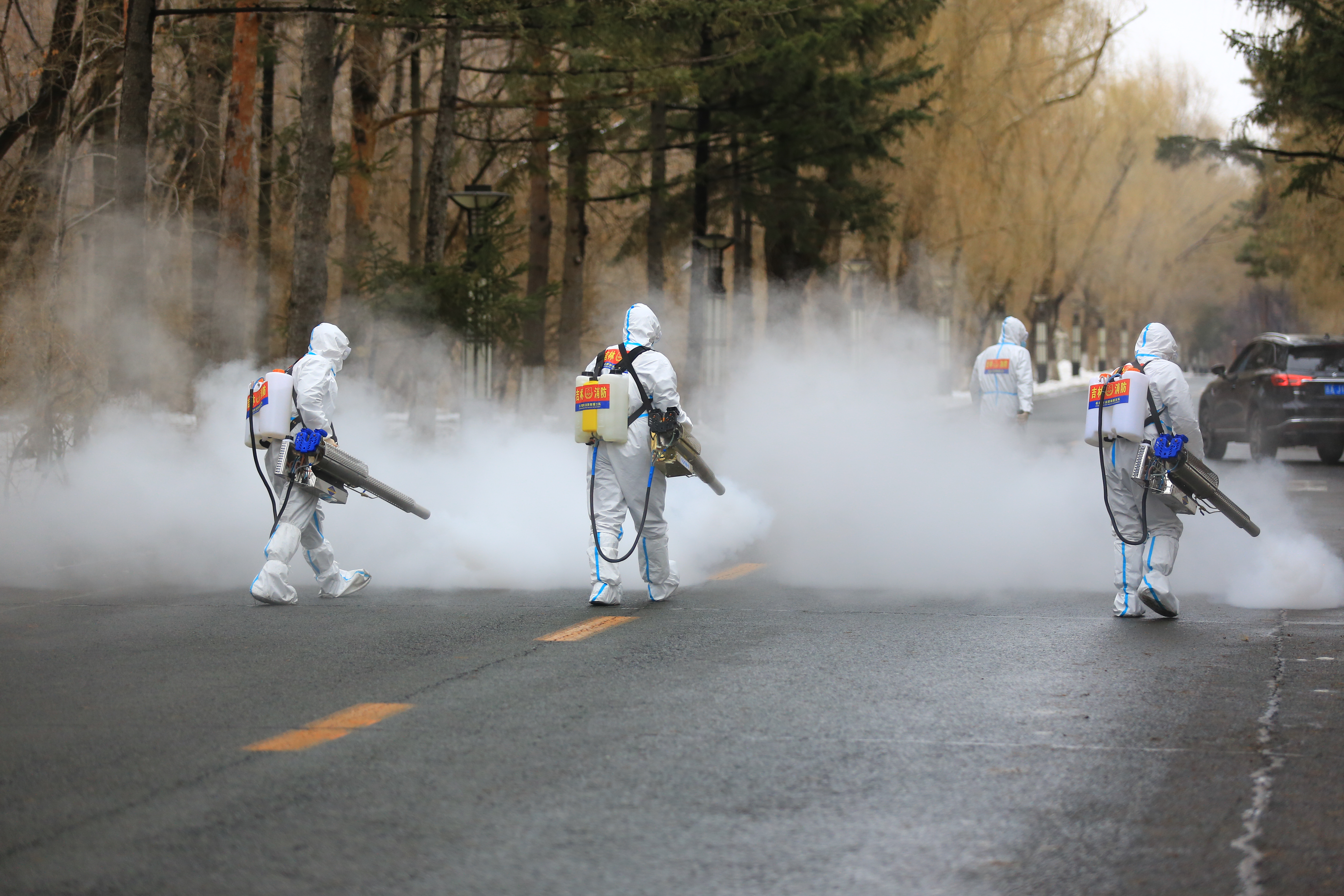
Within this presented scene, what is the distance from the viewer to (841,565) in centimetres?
1036

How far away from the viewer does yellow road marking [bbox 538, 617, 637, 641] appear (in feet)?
24.3

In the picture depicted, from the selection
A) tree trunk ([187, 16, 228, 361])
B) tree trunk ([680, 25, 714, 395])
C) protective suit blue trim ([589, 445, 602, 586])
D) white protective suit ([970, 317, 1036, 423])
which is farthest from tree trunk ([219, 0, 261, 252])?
protective suit blue trim ([589, 445, 602, 586])

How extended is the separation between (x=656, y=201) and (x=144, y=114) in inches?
427

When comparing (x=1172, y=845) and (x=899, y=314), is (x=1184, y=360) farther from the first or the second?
(x=1172, y=845)

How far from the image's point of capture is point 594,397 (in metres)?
8.65

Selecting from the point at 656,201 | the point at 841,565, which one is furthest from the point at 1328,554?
the point at 656,201

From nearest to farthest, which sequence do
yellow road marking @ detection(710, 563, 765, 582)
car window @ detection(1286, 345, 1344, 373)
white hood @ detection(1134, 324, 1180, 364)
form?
white hood @ detection(1134, 324, 1180, 364), yellow road marking @ detection(710, 563, 765, 582), car window @ detection(1286, 345, 1344, 373)

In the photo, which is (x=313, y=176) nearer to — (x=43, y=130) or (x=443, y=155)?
(x=443, y=155)

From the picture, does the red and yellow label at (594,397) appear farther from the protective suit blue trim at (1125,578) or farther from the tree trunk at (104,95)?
the tree trunk at (104,95)

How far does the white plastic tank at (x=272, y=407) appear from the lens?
28.7 ft

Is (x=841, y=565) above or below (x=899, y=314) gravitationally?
below

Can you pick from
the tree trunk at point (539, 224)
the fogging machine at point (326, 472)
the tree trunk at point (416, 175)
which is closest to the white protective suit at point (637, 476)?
the fogging machine at point (326, 472)

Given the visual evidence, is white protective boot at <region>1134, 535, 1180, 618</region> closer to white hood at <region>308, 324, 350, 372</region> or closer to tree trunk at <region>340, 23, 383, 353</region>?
white hood at <region>308, 324, 350, 372</region>

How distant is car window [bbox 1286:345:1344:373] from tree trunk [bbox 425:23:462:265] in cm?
1145
